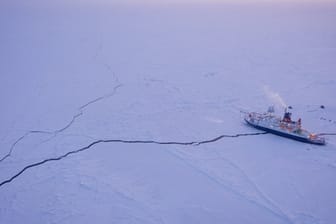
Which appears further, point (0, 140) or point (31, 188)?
point (0, 140)

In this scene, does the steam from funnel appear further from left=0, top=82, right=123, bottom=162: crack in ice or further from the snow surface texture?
left=0, top=82, right=123, bottom=162: crack in ice

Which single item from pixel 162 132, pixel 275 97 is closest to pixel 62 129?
pixel 162 132

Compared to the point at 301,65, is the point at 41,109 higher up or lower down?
lower down

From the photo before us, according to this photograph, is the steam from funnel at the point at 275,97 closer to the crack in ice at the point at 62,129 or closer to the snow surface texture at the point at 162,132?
the snow surface texture at the point at 162,132

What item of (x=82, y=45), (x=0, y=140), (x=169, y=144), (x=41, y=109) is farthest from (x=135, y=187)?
(x=82, y=45)

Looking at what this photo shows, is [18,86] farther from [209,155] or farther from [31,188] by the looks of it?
[209,155]

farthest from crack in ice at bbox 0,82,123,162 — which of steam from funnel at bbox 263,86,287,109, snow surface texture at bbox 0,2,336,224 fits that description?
steam from funnel at bbox 263,86,287,109

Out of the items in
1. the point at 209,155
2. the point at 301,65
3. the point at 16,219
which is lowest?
the point at 16,219

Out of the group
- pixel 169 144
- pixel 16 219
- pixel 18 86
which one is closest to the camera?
pixel 16 219
